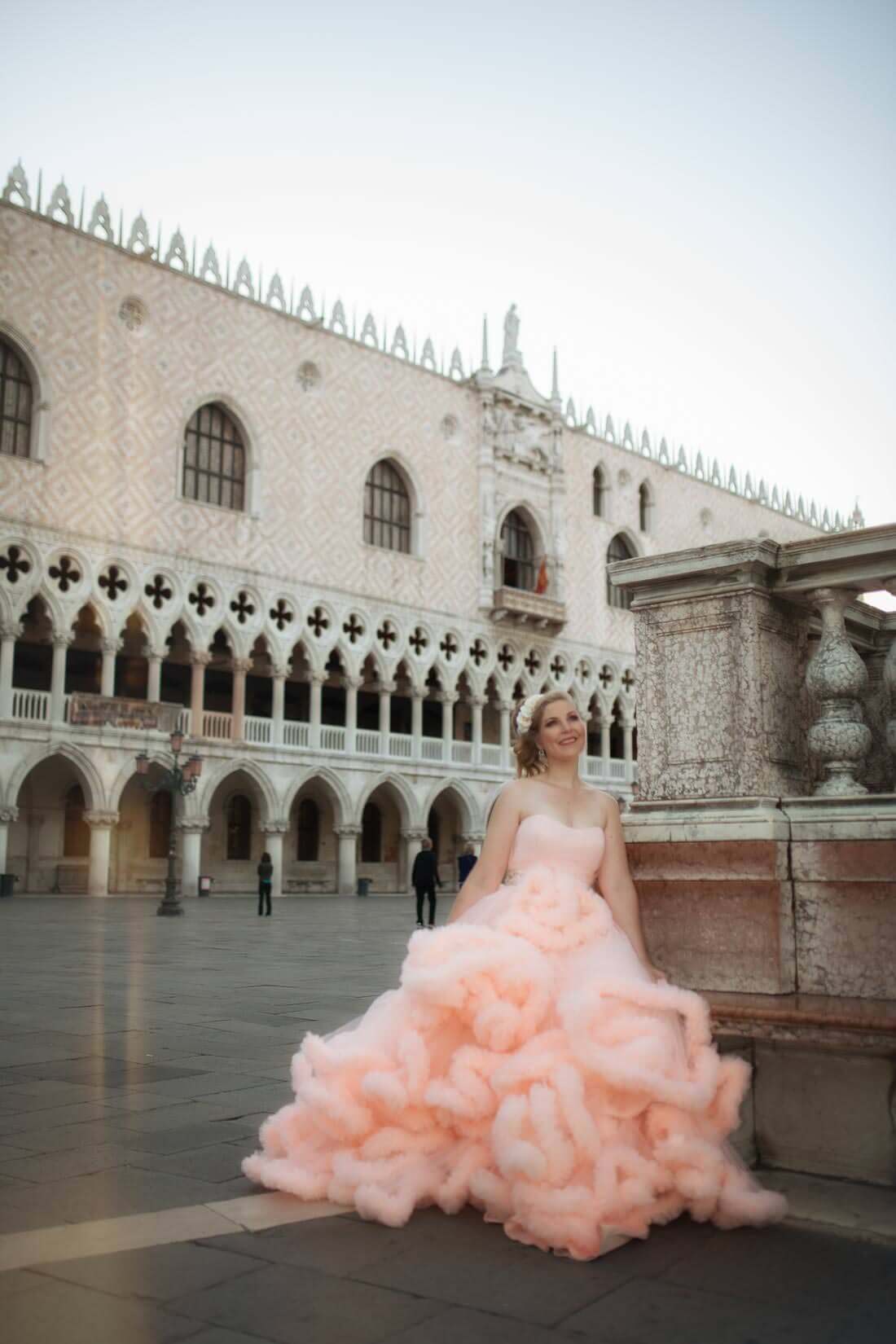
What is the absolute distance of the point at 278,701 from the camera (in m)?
24.4

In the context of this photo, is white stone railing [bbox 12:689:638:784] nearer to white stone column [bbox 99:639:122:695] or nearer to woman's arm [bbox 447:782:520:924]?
white stone column [bbox 99:639:122:695]

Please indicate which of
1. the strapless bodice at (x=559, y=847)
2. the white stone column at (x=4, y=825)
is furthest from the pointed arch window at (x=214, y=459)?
the strapless bodice at (x=559, y=847)

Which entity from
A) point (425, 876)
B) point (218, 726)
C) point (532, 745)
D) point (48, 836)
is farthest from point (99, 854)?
point (532, 745)

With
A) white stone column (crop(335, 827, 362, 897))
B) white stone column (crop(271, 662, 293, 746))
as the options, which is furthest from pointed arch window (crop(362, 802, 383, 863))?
white stone column (crop(271, 662, 293, 746))

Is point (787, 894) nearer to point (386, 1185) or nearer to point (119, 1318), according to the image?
point (386, 1185)

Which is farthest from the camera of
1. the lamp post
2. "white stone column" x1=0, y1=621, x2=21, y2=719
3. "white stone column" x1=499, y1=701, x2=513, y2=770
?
"white stone column" x1=499, y1=701, x2=513, y2=770

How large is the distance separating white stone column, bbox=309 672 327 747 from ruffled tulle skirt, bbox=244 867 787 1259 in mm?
21931

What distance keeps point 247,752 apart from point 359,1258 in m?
21.6

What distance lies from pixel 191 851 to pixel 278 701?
3.44m

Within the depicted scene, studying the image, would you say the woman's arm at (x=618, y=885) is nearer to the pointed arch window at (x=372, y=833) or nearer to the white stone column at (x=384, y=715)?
the white stone column at (x=384, y=715)

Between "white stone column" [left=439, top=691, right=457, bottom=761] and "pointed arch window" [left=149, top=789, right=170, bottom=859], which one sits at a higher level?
"white stone column" [left=439, top=691, right=457, bottom=761]

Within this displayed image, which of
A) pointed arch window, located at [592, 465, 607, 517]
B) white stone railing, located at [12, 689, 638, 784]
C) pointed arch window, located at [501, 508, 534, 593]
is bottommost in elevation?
white stone railing, located at [12, 689, 638, 784]

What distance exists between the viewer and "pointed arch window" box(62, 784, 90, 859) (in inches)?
912

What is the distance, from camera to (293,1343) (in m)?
1.95
